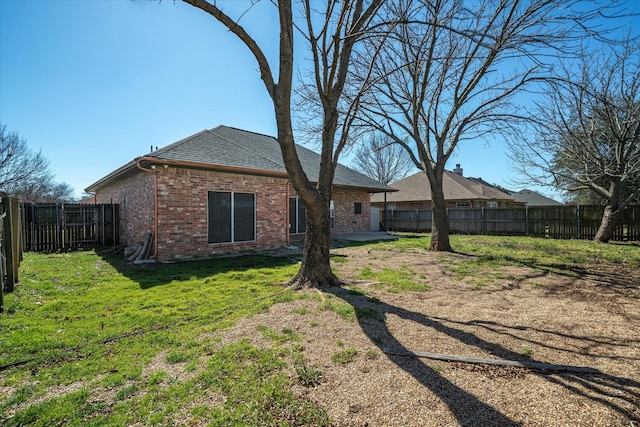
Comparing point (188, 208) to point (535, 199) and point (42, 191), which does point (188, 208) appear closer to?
point (42, 191)

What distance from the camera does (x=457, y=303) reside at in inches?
180

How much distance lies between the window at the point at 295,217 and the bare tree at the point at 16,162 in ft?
78.8

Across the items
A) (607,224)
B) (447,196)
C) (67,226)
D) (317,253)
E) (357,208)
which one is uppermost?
(447,196)

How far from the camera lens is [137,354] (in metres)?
2.94

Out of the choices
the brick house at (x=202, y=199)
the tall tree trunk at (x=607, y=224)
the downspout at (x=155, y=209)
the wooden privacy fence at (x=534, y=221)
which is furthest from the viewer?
the wooden privacy fence at (x=534, y=221)

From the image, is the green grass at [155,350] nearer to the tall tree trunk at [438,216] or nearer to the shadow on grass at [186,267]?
the shadow on grass at [186,267]

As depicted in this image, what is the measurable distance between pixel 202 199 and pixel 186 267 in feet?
7.46

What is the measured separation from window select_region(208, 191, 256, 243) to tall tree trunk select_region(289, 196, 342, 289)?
469cm

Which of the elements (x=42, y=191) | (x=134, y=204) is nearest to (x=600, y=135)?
(x=134, y=204)

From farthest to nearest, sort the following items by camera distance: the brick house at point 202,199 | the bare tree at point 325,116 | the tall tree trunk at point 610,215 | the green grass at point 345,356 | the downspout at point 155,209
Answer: the tall tree trunk at point 610,215
the brick house at point 202,199
the downspout at point 155,209
the bare tree at point 325,116
the green grass at point 345,356

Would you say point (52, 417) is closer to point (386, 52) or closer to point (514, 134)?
point (386, 52)

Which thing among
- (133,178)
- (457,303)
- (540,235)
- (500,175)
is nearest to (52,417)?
(457,303)

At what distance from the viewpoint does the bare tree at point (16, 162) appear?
2198 centimetres

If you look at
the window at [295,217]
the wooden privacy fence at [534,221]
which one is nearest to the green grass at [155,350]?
the window at [295,217]
